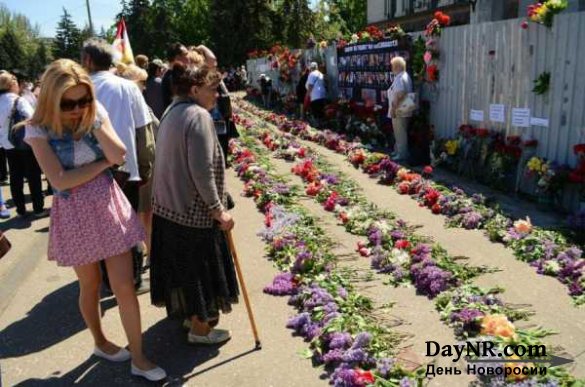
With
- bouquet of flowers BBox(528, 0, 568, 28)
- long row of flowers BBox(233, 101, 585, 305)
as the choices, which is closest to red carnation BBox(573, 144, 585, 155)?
long row of flowers BBox(233, 101, 585, 305)

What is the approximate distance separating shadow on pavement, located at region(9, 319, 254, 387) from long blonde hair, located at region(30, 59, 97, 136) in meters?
1.70

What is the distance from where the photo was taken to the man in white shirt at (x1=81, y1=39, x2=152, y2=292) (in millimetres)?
4496

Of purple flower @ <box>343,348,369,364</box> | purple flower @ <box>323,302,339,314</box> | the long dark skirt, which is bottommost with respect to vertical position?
purple flower @ <box>343,348,369,364</box>

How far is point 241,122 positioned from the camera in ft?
58.0

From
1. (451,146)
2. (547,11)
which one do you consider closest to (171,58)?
(547,11)

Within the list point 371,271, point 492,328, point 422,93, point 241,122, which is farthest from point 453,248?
point 241,122

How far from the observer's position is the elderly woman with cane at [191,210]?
3.50 m

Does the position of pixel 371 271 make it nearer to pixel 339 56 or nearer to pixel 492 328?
pixel 492 328

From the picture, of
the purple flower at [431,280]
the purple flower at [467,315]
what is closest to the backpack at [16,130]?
the purple flower at [431,280]

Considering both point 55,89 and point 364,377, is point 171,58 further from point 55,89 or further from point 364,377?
point 364,377

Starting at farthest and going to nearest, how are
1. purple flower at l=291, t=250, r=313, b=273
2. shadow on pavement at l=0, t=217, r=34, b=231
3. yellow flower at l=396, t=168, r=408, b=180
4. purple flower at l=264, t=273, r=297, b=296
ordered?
1. yellow flower at l=396, t=168, r=408, b=180
2. shadow on pavement at l=0, t=217, r=34, b=231
3. purple flower at l=291, t=250, r=313, b=273
4. purple flower at l=264, t=273, r=297, b=296

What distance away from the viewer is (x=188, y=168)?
11.7 ft

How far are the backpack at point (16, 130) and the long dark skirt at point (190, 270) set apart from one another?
499 cm

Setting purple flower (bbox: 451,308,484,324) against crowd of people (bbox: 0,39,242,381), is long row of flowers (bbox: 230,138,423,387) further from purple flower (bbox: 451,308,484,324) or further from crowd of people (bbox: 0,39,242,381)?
crowd of people (bbox: 0,39,242,381)
